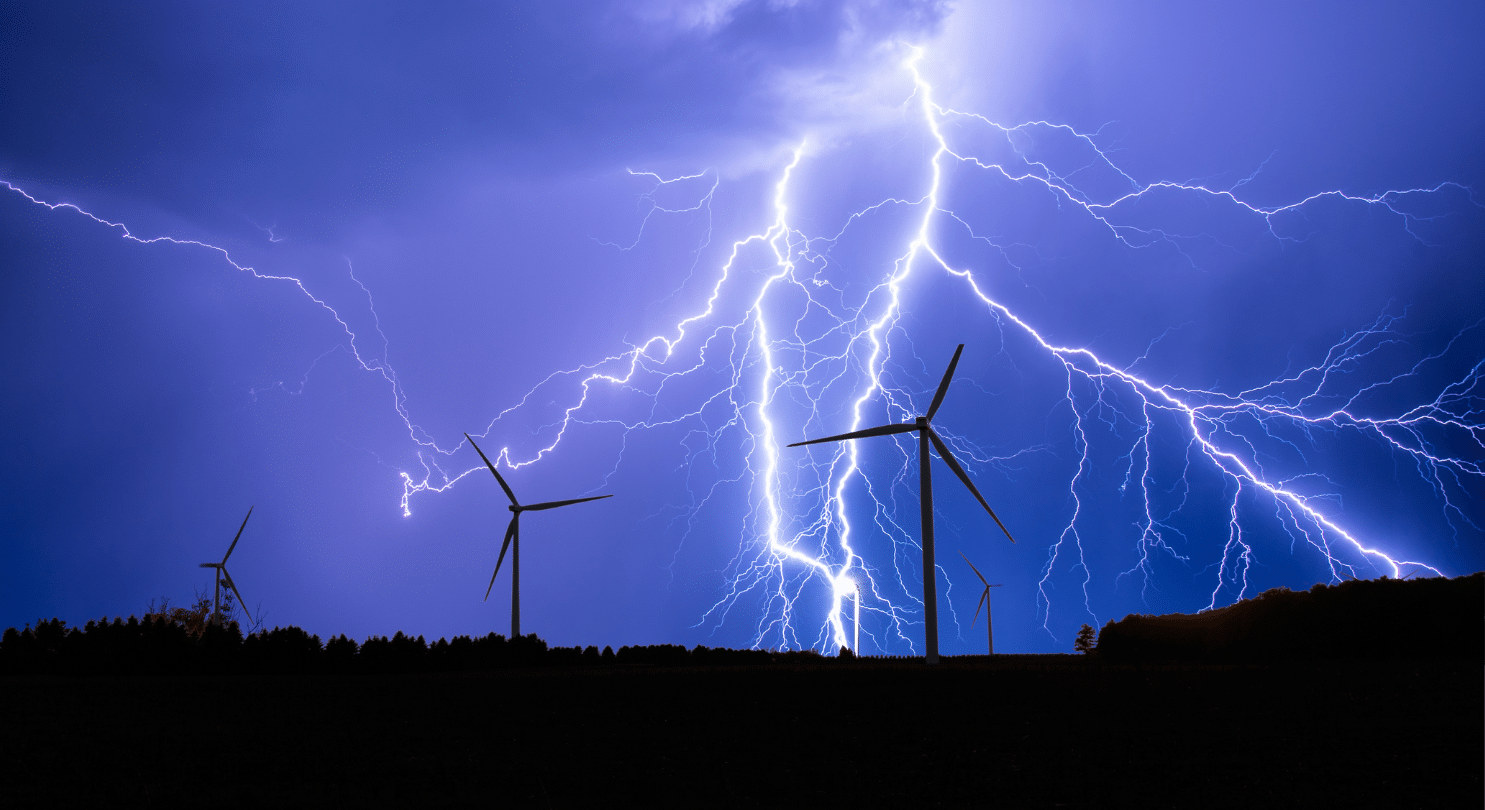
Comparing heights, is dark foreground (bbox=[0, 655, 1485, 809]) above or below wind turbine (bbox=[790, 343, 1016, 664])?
below

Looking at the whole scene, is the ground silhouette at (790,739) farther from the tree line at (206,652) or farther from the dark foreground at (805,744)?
the tree line at (206,652)

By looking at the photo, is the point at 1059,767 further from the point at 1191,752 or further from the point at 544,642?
the point at 544,642

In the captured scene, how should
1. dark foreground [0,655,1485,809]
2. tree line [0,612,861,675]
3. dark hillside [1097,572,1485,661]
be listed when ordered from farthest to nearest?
tree line [0,612,861,675]
dark hillside [1097,572,1485,661]
dark foreground [0,655,1485,809]

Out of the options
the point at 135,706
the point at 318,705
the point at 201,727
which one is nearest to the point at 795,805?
the point at 201,727

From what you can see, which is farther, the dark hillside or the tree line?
the tree line

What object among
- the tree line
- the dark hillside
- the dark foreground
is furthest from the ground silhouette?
the tree line

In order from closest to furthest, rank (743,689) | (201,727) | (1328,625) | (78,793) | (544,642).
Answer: (78,793) → (201,727) → (743,689) → (1328,625) → (544,642)

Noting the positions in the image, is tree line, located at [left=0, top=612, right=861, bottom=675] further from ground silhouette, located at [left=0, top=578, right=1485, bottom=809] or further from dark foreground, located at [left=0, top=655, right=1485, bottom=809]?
dark foreground, located at [left=0, top=655, right=1485, bottom=809]
